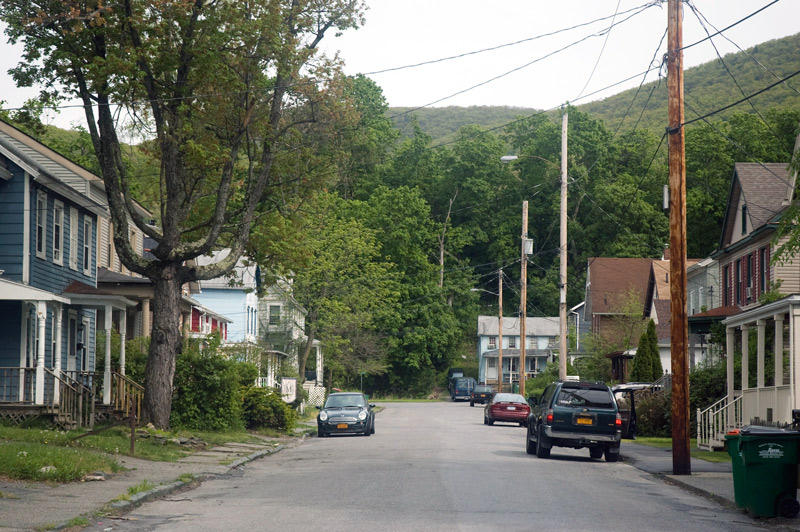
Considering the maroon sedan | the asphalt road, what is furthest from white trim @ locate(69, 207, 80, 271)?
the maroon sedan

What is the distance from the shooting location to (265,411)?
32250 mm

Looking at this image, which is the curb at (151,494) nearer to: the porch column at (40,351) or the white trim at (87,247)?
the porch column at (40,351)

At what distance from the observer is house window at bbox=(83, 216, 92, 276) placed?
3104cm

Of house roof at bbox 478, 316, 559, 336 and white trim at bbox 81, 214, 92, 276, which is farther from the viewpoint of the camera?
house roof at bbox 478, 316, 559, 336

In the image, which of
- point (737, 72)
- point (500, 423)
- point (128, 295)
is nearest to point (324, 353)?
point (500, 423)

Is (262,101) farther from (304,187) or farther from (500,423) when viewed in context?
(500,423)

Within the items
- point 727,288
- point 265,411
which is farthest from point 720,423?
point 727,288

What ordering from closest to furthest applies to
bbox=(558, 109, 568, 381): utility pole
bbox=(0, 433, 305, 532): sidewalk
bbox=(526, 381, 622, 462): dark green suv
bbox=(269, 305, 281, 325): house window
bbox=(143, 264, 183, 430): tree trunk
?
bbox=(0, 433, 305, 532): sidewalk, bbox=(526, 381, 622, 462): dark green suv, bbox=(143, 264, 183, 430): tree trunk, bbox=(558, 109, 568, 381): utility pole, bbox=(269, 305, 281, 325): house window

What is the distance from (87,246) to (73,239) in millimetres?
1543

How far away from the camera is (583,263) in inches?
3536

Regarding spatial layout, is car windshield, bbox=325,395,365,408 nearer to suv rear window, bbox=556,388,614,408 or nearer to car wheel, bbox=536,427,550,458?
car wheel, bbox=536,427,550,458

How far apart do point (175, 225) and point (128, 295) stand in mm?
7850

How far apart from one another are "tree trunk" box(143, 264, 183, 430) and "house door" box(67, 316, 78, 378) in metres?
5.58

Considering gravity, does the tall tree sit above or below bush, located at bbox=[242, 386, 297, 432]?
above
